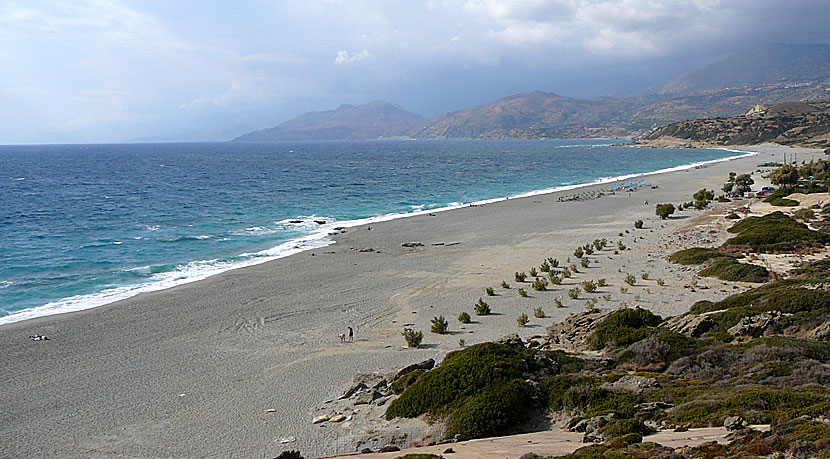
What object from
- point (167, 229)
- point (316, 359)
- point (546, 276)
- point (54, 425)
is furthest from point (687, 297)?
point (167, 229)

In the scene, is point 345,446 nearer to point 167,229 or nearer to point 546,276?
point 546,276

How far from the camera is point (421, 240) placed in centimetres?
3272

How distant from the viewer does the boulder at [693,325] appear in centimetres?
1330

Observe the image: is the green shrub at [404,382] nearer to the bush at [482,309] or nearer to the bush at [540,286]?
the bush at [482,309]

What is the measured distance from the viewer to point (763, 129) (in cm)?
14038

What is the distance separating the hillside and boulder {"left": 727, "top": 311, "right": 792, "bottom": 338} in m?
120

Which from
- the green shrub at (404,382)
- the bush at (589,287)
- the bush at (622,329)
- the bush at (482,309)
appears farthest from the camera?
the bush at (589,287)

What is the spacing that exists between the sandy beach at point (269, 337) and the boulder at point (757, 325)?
164 inches

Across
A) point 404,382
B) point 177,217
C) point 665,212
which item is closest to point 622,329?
point 404,382

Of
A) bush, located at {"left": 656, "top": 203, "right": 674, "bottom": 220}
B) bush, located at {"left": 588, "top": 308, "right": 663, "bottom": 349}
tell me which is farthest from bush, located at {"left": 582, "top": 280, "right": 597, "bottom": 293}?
bush, located at {"left": 656, "top": 203, "right": 674, "bottom": 220}

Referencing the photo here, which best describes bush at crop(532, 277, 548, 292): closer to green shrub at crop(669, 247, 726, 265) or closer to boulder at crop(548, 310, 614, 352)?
boulder at crop(548, 310, 614, 352)

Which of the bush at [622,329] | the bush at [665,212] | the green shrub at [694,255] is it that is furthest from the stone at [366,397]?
the bush at [665,212]

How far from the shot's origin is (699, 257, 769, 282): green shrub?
19922 millimetres

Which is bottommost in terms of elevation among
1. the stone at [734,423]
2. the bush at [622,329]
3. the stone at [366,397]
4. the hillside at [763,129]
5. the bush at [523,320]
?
the bush at [523,320]
